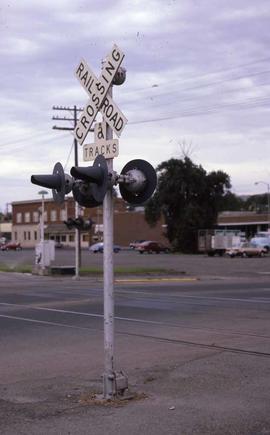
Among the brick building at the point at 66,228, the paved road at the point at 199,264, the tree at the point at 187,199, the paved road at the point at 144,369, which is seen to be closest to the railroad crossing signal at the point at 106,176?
the paved road at the point at 144,369

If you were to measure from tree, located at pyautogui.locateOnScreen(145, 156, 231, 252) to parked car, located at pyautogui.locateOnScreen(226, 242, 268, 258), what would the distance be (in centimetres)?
1140

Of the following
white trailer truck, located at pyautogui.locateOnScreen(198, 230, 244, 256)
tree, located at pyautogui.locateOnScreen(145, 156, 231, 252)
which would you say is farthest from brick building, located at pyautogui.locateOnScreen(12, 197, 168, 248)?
white trailer truck, located at pyautogui.locateOnScreen(198, 230, 244, 256)

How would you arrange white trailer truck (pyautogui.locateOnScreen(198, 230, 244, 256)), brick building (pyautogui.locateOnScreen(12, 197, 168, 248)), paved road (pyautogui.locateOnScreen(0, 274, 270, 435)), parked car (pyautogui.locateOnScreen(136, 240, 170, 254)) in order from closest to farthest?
paved road (pyautogui.locateOnScreen(0, 274, 270, 435))
white trailer truck (pyautogui.locateOnScreen(198, 230, 244, 256))
parked car (pyautogui.locateOnScreen(136, 240, 170, 254))
brick building (pyautogui.locateOnScreen(12, 197, 168, 248))

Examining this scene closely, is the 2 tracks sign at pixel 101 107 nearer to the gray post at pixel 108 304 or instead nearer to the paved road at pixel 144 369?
the gray post at pixel 108 304

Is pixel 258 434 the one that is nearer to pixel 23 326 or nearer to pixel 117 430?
pixel 117 430

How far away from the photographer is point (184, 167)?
7881 cm

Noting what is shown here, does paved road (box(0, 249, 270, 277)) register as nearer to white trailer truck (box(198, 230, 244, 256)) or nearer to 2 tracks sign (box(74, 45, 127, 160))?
white trailer truck (box(198, 230, 244, 256))

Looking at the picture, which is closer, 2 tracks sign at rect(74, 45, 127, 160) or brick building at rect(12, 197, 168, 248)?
2 tracks sign at rect(74, 45, 127, 160)

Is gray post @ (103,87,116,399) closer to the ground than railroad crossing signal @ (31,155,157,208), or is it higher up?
closer to the ground

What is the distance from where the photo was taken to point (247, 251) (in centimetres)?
6600

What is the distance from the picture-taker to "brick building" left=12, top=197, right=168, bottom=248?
385 ft

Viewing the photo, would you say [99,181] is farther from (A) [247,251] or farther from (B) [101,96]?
(A) [247,251]

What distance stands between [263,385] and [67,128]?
115ft

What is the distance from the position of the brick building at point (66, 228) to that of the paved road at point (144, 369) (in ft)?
297
